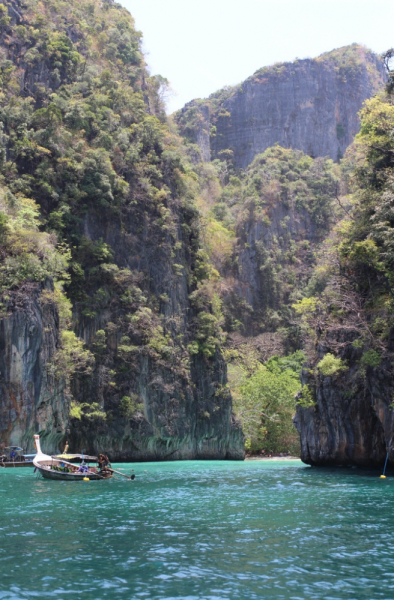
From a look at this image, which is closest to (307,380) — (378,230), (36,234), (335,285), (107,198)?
(335,285)

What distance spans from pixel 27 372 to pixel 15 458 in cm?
442

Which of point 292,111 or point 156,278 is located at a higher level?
point 292,111

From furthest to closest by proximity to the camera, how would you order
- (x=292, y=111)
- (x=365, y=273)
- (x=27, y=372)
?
(x=292, y=111)
(x=27, y=372)
(x=365, y=273)

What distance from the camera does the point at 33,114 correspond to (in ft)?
141

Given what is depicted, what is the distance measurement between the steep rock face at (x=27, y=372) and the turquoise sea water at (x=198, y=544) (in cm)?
1148

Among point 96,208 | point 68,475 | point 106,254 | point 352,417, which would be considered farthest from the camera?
point 96,208

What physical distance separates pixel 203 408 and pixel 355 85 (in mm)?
64241

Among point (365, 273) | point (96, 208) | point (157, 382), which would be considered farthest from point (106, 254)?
point (365, 273)

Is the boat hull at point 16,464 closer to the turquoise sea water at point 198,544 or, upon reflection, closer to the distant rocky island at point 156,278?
the distant rocky island at point 156,278

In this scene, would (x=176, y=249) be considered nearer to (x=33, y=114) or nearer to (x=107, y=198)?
(x=107, y=198)

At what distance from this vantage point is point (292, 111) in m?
88.5

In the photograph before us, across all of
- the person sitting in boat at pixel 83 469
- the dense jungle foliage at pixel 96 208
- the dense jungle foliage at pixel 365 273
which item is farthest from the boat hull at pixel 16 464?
the dense jungle foliage at pixel 365 273

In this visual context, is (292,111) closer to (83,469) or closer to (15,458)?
(15,458)

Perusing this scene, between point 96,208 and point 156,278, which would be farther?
point 156,278
